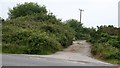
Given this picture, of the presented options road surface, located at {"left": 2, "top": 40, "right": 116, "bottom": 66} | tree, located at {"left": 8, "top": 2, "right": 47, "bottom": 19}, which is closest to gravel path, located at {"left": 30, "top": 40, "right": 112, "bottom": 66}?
road surface, located at {"left": 2, "top": 40, "right": 116, "bottom": 66}

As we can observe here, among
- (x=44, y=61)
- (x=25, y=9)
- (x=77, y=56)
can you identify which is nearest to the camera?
(x=44, y=61)

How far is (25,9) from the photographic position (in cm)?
5366

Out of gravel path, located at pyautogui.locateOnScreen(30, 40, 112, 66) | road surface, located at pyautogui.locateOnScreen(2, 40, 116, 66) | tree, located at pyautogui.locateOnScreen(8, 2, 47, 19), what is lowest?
gravel path, located at pyautogui.locateOnScreen(30, 40, 112, 66)

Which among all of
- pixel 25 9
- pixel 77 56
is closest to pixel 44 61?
pixel 77 56

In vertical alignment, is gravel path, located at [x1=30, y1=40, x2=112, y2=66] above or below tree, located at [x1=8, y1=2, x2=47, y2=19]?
below

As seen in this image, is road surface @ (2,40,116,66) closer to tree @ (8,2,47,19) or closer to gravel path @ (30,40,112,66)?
gravel path @ (30,40,112,66)

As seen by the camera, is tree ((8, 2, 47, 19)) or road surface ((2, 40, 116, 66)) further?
tree ((8, 2, 47, 19))

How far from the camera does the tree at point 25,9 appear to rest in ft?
176

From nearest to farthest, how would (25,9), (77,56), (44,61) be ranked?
(44,61) → (77,56) → (25,9)

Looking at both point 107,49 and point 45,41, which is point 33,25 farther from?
point 107,49

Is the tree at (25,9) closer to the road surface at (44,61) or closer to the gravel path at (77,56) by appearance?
the gravel path at (77,56)

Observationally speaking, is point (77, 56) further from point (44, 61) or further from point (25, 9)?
point (25, 9)

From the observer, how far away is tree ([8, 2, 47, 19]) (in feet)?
176

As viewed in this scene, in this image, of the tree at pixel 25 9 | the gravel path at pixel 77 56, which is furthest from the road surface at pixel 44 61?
the tree at pixel 25 9
